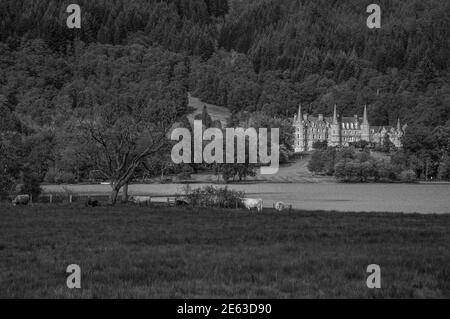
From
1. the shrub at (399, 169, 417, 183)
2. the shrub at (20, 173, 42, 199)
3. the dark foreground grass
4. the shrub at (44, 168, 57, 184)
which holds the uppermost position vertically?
the dark foreground grass

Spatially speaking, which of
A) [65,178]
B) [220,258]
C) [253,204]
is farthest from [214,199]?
[65,178]

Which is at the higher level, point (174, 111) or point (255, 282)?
point (174, 111)

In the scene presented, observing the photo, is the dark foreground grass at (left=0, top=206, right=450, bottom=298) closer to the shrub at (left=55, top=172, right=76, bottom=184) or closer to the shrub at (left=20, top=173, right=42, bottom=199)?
the shrub at (left=20, top=173, right=42, bottom=199)

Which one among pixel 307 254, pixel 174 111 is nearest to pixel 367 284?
pixel 307 254

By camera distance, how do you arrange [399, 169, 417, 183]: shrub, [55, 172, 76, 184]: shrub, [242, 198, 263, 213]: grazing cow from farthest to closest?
1. [399, 169, 417, 183]: shrub
2. [55, 172, 76, 184]: shrub
3. [242, 198, 263, 213]: grazing cow

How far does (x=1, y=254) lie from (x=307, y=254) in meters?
7.17

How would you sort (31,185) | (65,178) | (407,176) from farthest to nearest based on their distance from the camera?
1. (407,176)
2. (65,178)
3. (31,185)

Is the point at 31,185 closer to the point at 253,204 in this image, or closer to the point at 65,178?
the point at 253,204

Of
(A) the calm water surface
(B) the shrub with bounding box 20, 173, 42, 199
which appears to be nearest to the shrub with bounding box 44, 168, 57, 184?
(A) the calm water surface

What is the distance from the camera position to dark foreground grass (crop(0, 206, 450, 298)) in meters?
11.5

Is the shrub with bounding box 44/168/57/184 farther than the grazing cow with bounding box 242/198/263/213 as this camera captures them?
Yes

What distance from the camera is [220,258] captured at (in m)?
14.7
